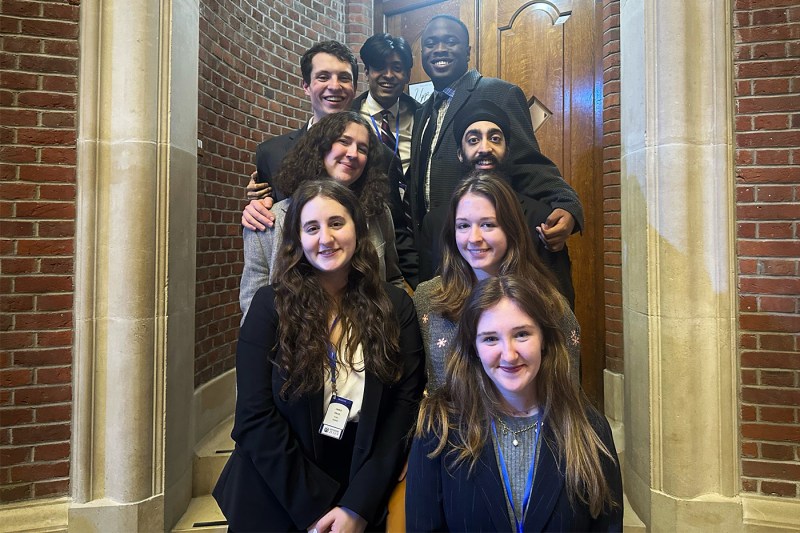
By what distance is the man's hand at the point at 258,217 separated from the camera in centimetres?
185

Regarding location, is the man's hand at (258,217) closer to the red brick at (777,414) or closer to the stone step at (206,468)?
the stone step at (206,468)

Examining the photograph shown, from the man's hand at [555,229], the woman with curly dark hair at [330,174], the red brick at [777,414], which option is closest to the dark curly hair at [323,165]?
the woman with curly dark hair at [330,174]

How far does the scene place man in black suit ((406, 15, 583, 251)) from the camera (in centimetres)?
203

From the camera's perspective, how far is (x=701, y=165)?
2270 mm

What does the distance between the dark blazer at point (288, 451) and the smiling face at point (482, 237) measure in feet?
1.54

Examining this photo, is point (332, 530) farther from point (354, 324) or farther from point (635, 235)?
point (635, 235)

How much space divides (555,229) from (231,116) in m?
2.45

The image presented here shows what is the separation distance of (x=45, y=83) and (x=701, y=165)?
289 centimetres

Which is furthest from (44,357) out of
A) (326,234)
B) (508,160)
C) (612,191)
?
(612,191)

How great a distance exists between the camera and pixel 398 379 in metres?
1.59

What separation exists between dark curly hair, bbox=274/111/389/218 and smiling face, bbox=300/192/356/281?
0.26 m

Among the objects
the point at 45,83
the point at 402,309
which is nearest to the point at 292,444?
the point at 402,309

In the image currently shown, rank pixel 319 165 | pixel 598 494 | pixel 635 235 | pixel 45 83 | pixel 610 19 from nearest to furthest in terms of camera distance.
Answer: pixel 598 494 → pixel 319 165 → pixel 45 83 → pixel 635 235 → pixel 610 19

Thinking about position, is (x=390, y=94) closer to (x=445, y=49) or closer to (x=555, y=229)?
(x=445, y=49)
